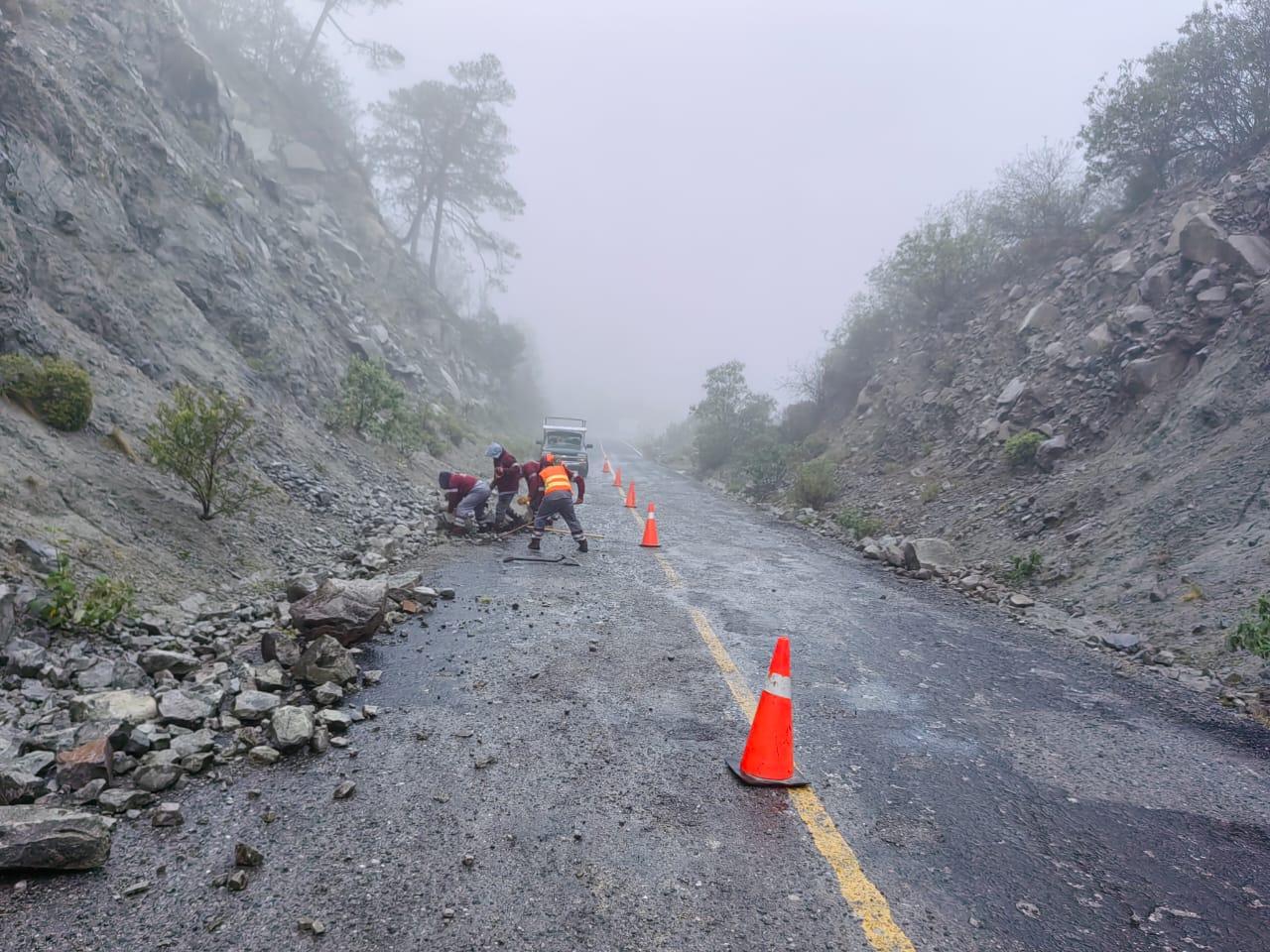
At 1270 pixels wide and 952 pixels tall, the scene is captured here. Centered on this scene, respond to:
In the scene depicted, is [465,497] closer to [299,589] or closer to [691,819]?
[299,589]

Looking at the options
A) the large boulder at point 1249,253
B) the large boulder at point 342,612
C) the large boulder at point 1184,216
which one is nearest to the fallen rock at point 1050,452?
the large boulder at point 1249,253

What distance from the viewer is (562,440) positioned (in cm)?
2203

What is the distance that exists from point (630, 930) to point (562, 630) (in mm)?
3748

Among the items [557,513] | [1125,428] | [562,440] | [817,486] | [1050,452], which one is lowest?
[557,513]

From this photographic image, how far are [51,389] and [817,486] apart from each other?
14366mm

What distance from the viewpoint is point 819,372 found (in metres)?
25.0

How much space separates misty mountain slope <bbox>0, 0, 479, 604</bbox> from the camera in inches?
255

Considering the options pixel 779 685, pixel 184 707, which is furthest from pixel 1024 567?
pixel 184 707

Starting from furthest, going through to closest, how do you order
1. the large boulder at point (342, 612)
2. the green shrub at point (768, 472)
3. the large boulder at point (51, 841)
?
the green shrub at point (768, 472) → the large boulder at point (342, 612) → the large boulder at point (51, 841)

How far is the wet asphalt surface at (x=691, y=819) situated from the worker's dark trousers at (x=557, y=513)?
4.07 metres

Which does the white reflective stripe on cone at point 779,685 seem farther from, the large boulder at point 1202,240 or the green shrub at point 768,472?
the green shrub at point 768,472

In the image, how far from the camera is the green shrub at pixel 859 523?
12883mm

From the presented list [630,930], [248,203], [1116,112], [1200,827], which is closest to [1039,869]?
[1200,827]

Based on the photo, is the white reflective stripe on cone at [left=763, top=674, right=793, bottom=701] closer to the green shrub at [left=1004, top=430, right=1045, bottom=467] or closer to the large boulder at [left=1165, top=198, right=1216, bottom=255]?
the green shrub at [left=1004, top=430, right=1045, bottom=467]
